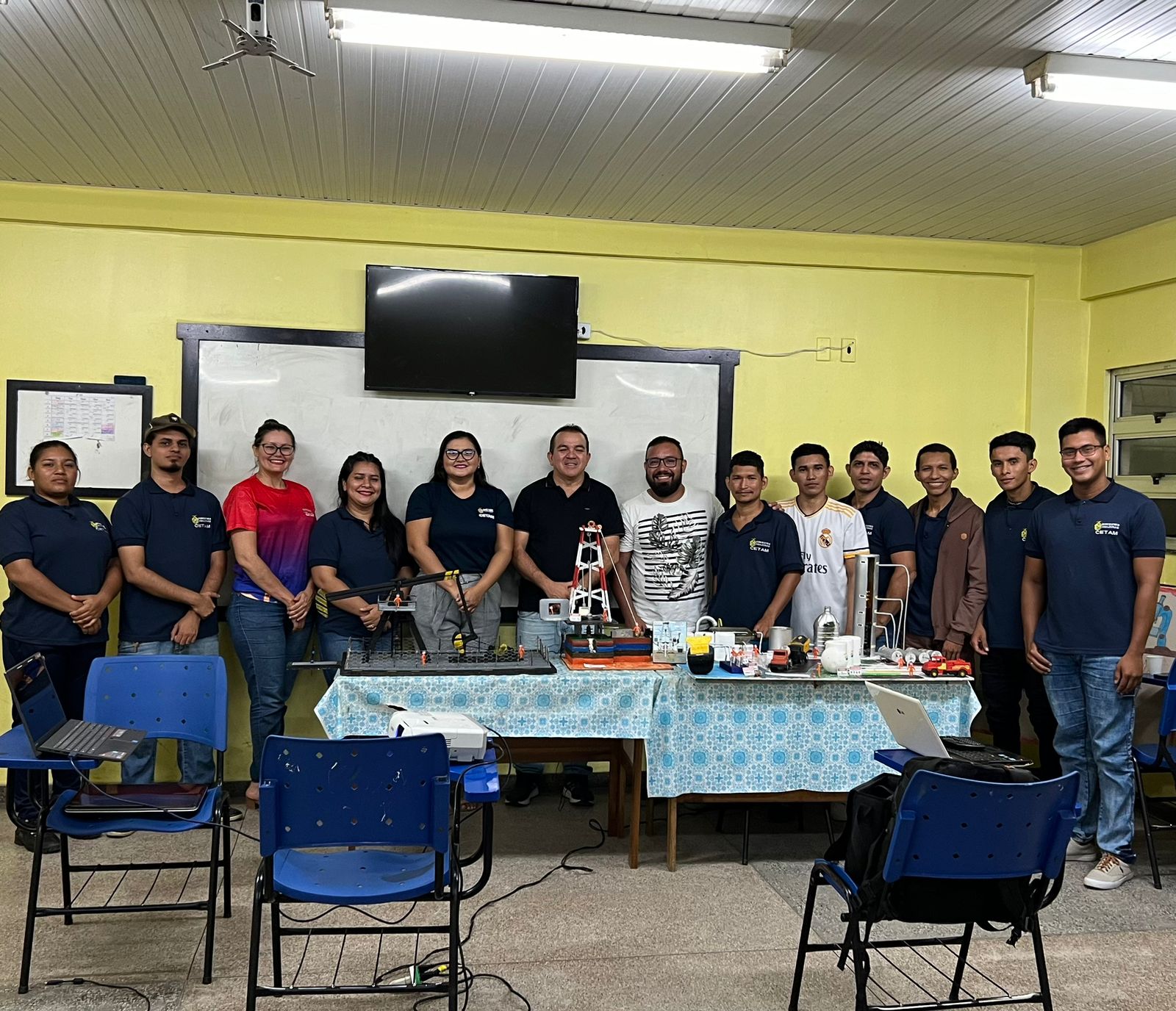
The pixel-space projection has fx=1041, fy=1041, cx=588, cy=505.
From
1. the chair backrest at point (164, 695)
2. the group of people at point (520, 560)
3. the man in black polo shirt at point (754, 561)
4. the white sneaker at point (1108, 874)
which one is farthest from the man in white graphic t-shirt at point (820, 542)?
the chair backrest at point (164, 695)

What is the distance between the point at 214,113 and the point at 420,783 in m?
2.76

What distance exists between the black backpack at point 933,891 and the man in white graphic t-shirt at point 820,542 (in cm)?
209

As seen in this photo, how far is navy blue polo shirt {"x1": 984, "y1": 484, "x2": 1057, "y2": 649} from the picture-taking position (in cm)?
471

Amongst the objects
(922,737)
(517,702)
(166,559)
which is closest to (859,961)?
(922,737)

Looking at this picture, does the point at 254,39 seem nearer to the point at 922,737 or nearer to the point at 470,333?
the point at 470,333

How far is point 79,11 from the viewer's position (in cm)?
314

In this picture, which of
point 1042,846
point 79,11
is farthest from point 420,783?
point 79,11

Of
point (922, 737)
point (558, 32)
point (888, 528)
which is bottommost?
point (922, 737)

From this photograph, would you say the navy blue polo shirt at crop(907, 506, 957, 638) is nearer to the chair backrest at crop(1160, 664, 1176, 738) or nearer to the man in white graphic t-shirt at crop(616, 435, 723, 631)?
the man in white graphic t-shirt at crop(616, 435, 723, 631)

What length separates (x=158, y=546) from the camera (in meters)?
4.65

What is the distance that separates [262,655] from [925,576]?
3.19 m

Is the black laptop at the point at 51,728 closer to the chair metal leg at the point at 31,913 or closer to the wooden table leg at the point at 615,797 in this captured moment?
the chair metal leg at the point at 31,913

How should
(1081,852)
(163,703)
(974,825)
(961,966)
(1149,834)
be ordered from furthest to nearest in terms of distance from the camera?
(1081,852)
(1149,834)
(163,703)
(961,966)
(974,825)

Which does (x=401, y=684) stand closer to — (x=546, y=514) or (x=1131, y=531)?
(x=546, y=514)
